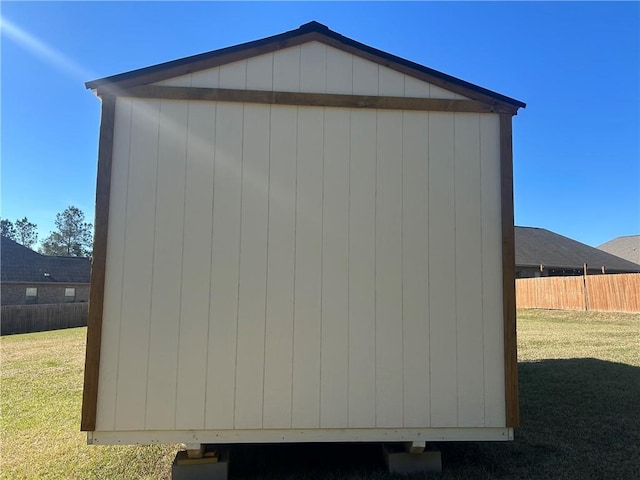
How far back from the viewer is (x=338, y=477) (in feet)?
9.97

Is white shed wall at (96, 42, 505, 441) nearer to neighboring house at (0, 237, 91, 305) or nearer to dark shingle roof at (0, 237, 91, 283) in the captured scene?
dark shingle roof at (0, 237, 91, 283)

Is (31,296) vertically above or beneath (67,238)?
beneath

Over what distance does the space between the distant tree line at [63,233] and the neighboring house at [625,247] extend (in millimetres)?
56064

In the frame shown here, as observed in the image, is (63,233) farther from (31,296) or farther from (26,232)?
(31,296)

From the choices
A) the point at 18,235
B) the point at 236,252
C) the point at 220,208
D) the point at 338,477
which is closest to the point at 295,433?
the point at 338,477

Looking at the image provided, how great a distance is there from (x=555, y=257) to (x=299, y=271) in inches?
1165

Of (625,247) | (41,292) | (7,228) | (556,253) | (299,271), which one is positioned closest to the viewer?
(299,271)

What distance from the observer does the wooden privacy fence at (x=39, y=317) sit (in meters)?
17.0

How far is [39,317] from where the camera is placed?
1783 centimetres

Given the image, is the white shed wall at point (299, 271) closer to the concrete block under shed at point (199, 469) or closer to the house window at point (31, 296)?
the concrete block under shed at point (199, 469)

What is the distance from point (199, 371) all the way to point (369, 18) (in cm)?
415

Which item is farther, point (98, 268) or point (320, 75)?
point (320, 75)

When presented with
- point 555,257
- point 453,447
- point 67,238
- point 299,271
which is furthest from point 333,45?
point 67,238

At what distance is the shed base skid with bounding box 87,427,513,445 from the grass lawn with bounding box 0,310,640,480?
0.29m
